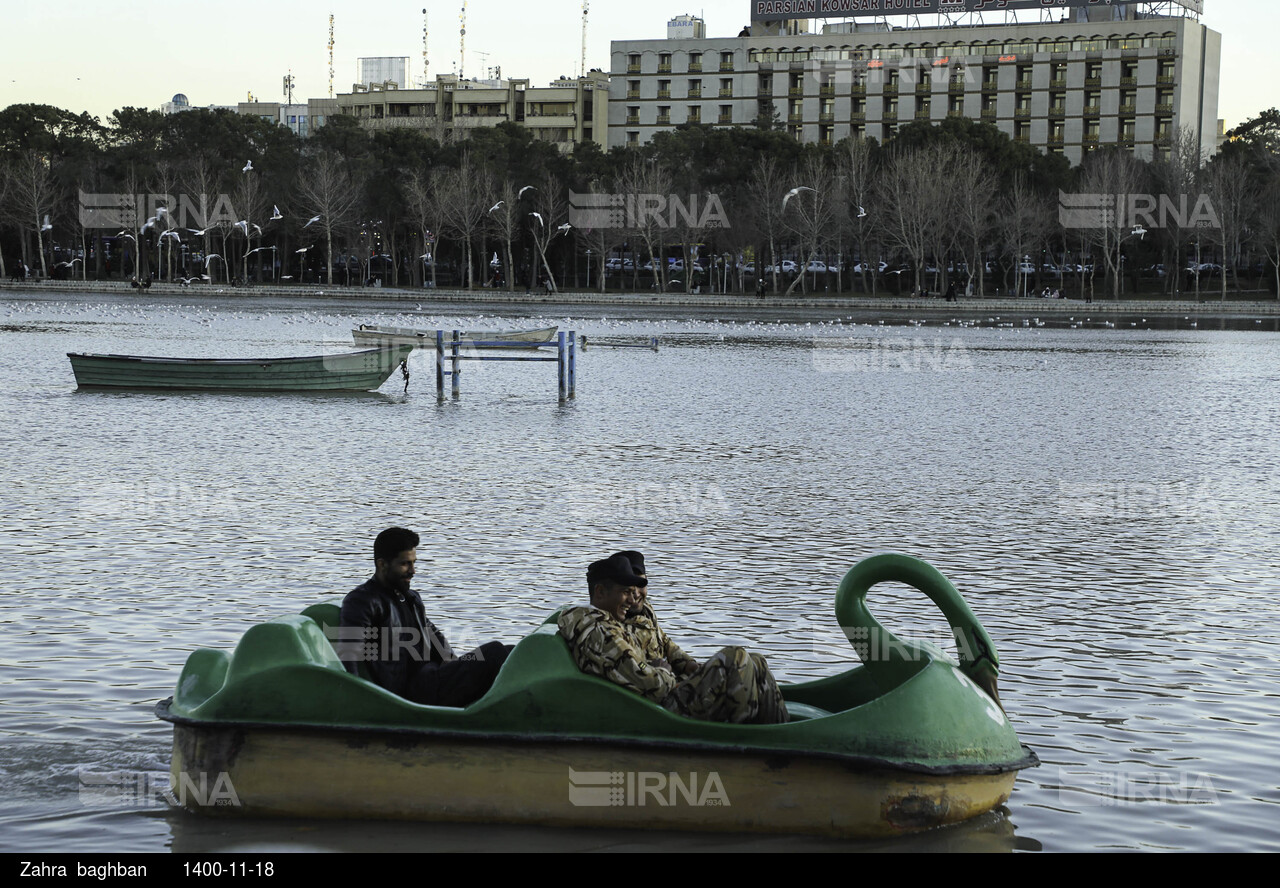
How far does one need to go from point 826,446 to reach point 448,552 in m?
10.00

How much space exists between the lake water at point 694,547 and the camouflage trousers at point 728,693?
0.53 m

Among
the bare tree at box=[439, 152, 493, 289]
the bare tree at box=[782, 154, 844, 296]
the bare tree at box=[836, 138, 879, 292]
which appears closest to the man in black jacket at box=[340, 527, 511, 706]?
the bare tree at box=[782, 154, 844, 296]

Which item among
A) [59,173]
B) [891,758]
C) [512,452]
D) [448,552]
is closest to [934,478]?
[512,452]

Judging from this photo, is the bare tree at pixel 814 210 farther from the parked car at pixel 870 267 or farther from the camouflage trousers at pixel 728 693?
the camouflage trousers at pixel 728 693

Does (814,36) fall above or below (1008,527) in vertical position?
above

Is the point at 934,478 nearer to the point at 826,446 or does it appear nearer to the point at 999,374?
the point at 826,446

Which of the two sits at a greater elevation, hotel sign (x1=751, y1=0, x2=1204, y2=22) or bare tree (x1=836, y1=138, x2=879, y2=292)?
hotel sign (x1=751, y1=0, x2=1204, y2=22)

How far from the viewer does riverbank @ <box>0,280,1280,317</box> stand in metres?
76.4

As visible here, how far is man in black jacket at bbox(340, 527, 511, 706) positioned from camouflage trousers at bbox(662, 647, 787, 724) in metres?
0.84

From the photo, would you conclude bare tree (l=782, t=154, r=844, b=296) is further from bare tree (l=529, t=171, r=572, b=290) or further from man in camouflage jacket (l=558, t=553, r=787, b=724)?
man in camouflage jacket (l=558, t=553, r=787, b=724)

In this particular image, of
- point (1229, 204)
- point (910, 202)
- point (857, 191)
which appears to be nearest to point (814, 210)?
point (857, 191)

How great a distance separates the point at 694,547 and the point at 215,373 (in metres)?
16.5

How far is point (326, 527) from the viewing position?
44.8 ft

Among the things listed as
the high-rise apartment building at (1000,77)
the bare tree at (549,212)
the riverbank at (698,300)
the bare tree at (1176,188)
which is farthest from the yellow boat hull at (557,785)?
the high-rise apartment building at (1000,77)
